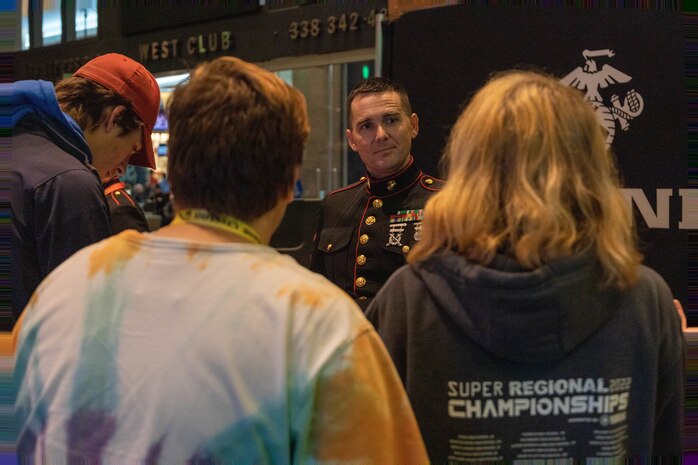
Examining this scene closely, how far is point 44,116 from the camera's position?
1.72m

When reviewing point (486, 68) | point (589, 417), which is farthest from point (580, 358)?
point (486, 68)

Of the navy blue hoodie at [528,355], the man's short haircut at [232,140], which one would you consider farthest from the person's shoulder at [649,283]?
the man's short haircut at [232,140]

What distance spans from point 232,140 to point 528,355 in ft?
1.97

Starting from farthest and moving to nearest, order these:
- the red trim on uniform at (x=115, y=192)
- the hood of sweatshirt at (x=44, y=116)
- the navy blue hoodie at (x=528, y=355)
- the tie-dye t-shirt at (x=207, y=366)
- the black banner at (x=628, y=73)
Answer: the black banner at (x=628, y=73) < the red trim on uniform at (x=115, y=192) < the hood of sweatshirt at (x=44, y=116) < the navy blue hoodie at (x=528, y=355) < the tie-dye t-shirt at (x=207, y=366)

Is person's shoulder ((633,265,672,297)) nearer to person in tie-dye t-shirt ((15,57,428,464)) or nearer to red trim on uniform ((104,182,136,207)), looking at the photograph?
person in tie-dye t-shirt ((15,57,428,464))

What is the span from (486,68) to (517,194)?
4.97 feet

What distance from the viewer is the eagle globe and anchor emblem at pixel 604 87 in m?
2.53

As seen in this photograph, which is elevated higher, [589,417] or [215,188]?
A: [215,188]

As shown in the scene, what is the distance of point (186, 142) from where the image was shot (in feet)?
3.52

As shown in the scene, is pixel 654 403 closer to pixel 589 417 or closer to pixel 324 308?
pixel 589 417

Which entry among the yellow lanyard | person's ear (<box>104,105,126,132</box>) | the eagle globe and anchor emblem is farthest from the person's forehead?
the yellow lanyard

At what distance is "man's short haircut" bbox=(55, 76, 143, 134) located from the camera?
1999 mm

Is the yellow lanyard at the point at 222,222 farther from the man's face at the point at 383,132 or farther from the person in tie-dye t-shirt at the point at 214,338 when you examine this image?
the man's face at the point at 383,132

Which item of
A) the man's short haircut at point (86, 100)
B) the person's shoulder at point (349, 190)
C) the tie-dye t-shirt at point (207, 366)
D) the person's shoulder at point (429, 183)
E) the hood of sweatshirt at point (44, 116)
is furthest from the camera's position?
the person's shoulder at point (349, 190)
